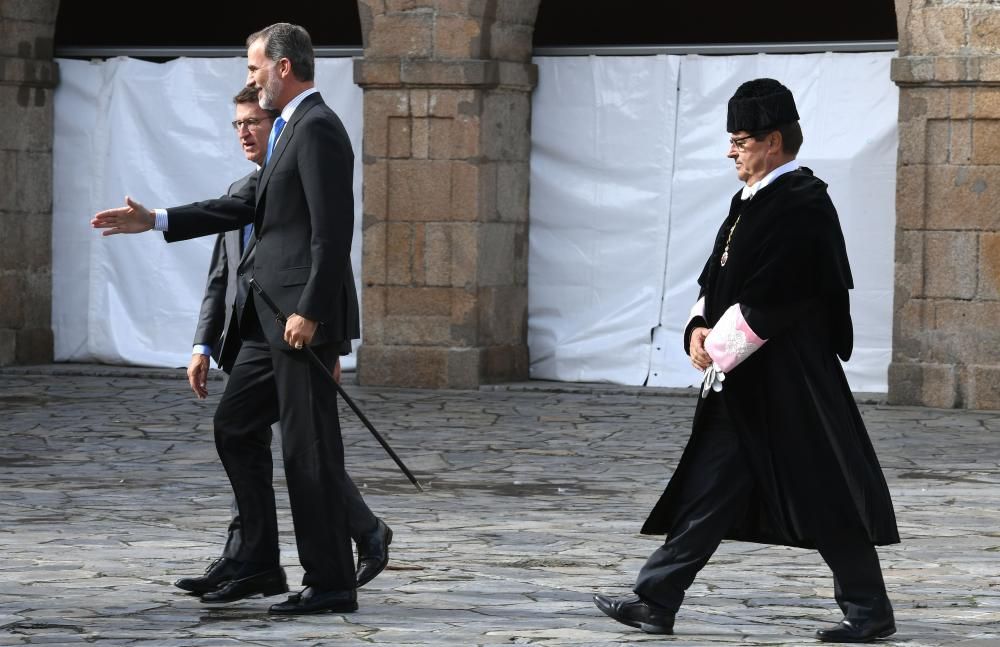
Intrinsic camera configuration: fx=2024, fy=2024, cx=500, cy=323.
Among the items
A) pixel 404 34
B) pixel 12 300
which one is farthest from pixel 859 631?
pixel 12 300

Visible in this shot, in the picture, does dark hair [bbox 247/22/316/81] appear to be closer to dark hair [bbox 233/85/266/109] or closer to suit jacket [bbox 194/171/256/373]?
dark hair [bbox 233/85/266/109]

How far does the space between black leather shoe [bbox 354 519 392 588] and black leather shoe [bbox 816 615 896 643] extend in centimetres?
136

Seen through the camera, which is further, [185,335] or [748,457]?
[185,335]

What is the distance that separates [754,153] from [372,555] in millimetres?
1661

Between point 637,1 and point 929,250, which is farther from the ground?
point 637,1

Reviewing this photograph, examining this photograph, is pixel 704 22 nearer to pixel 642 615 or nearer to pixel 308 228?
pixel 308 228

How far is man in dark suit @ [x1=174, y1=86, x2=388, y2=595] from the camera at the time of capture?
598cm

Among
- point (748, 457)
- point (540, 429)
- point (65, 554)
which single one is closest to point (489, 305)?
point (540, 429)

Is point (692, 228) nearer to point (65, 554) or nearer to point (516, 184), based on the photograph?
point (516, 184)

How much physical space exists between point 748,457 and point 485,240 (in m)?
7.63

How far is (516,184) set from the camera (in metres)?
13.4

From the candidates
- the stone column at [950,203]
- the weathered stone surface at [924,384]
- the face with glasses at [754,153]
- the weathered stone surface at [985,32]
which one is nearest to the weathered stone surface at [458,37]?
the stone column at [950,203]

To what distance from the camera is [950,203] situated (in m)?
12.0

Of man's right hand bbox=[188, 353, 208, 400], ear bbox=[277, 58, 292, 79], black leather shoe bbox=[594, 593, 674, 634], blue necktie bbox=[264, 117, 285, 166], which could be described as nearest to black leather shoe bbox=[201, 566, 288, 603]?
man's right hand bbox=[188, 353, 208, 400]
